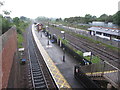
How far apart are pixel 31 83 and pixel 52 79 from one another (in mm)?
1936

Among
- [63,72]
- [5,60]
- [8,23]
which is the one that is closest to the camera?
[5,60]

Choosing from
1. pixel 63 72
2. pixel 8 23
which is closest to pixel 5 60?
pixel 63 72

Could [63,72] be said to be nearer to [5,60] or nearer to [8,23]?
[5,60]

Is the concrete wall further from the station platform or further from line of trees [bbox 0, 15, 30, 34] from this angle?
line of trees [bbox 0, 15, 30, 34]

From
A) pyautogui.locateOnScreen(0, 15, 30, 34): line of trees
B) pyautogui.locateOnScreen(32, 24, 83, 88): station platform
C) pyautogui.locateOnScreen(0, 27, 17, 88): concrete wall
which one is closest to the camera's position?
pyautogui.locateOnScreen(0, 27, 17, 88): concrete wall

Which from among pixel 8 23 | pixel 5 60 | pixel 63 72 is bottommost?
pixel 63 72

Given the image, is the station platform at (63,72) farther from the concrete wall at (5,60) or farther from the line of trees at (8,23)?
the line of trees at (8,23)

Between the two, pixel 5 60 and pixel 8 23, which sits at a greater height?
pixel 8 23

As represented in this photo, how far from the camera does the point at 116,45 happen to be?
20391mm

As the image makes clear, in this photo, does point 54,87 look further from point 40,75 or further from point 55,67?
point 55,67

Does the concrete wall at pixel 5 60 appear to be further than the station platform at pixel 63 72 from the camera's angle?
No

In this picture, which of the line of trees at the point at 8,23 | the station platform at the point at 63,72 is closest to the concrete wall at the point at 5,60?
the station platform at the point at 63,72

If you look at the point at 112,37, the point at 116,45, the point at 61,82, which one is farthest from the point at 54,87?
the point at 112,37

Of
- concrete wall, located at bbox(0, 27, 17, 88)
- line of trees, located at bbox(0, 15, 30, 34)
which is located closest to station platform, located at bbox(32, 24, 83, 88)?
concrete wall, located at bbox(0, 27, 17, 88)
